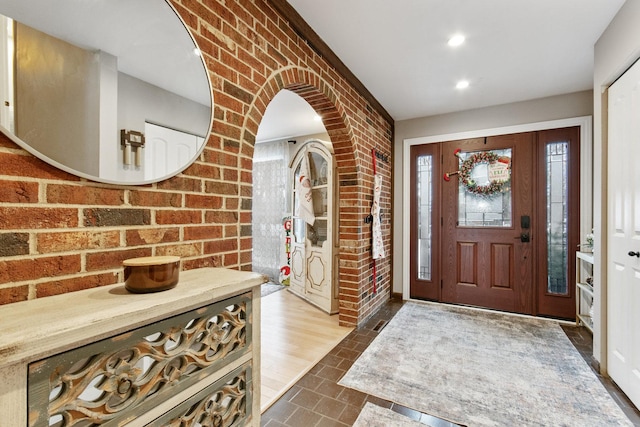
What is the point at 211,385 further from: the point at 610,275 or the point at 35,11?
the point at 610,275

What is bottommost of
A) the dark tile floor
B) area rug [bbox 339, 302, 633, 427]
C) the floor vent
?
the dark tile floor

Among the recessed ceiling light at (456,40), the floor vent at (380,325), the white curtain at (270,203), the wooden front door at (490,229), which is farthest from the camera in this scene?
the white curtain at (270,203)

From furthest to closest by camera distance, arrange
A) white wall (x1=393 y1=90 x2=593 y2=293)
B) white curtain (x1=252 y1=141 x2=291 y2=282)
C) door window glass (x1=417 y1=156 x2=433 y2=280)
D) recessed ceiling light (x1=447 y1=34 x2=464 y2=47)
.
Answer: white curtain (x1=252 y1=141 x2=291 y2=282)
door window glass (x1=417 y1=156 x2=433 y2=280)
white wall (x1=393 y1=90 x2=593 y2=293)
recessed ceiling light (x1=447 y1=34 x2=464 y2=47)

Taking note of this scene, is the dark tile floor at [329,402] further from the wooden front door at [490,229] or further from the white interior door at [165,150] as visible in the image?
the white interior door at [165,150]

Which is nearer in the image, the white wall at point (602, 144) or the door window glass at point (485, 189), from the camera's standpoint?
the white wall at point (602, 144)

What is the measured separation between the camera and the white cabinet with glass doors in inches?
138

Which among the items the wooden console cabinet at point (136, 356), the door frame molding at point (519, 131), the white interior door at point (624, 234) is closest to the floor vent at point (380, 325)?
the door frame molding at point (519, 131)

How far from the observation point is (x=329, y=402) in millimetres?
1798

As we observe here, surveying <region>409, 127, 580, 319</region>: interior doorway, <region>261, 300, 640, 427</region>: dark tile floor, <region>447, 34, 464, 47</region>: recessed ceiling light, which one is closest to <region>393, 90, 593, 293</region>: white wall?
A: <region>409, 127, 580, 319</region>: interior doorway

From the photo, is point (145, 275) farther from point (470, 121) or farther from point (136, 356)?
point (470, 121)

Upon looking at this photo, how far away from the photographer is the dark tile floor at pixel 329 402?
1.64m

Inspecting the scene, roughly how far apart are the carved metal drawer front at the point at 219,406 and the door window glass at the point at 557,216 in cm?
359

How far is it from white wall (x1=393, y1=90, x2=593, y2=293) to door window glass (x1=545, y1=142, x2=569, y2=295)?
14.9 inches

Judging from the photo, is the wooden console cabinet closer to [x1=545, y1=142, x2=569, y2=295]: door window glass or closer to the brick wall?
the brick wall
